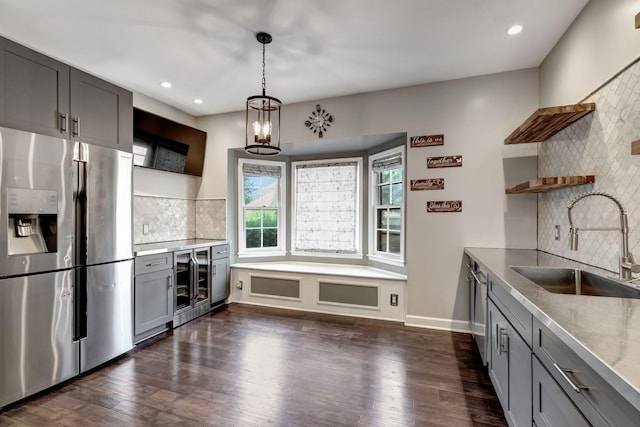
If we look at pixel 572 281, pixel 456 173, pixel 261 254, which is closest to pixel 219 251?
pixel 261 254

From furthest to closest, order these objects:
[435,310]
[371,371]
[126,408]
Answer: [435,310], [371,371], [126,408]

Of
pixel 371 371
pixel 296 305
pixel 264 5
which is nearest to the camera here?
pixel 264 5

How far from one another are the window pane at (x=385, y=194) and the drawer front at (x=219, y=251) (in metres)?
2.35

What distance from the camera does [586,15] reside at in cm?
219

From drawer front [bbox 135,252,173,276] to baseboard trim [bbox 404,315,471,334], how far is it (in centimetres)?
286

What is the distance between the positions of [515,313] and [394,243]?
2473mm

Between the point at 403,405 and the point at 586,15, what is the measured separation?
313cm

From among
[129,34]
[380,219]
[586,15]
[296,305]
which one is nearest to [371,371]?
[296,305]

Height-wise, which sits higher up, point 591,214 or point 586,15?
point 586,15

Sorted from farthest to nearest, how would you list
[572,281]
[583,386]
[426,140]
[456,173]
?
[426,140], [456,173], [572,281], [583,386]

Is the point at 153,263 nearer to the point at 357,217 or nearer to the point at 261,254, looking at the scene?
the point at 261,254

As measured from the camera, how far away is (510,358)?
1.68 metres

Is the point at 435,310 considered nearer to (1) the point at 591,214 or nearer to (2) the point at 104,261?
(1) the point at 591,214

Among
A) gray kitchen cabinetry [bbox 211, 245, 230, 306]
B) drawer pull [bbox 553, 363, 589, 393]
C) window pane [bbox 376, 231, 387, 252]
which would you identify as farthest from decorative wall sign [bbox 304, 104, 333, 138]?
drawer pull [bbox 553, 363, 589, 393]
